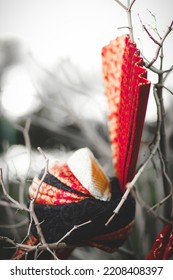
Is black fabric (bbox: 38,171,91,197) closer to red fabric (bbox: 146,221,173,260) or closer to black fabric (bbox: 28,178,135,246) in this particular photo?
black fabric (bbox: 28,178,135,246)

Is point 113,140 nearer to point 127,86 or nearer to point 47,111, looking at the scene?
point 127,86

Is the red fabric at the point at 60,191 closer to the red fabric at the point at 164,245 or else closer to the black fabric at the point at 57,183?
the black fabric at the point at 57,183

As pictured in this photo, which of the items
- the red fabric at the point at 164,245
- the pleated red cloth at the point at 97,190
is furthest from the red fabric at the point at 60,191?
the red fabric at the point at 164,245

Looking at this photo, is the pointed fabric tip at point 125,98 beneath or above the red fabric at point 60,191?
above

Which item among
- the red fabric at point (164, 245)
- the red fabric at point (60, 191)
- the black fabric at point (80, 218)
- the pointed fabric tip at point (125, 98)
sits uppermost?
the pointed fabric tip at point (125, 98)

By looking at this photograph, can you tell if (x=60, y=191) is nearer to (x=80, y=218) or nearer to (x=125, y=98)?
(x=80, y=218)

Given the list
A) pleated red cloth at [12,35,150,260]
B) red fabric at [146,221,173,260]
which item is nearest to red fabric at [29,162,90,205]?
pleated red cloth at [12,35,150,260]

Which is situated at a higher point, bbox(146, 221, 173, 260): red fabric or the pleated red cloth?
the pleated red cloth

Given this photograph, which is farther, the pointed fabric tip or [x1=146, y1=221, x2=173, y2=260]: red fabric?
[x1=146, y1=221, x2=173, y2=260]: red fabric
